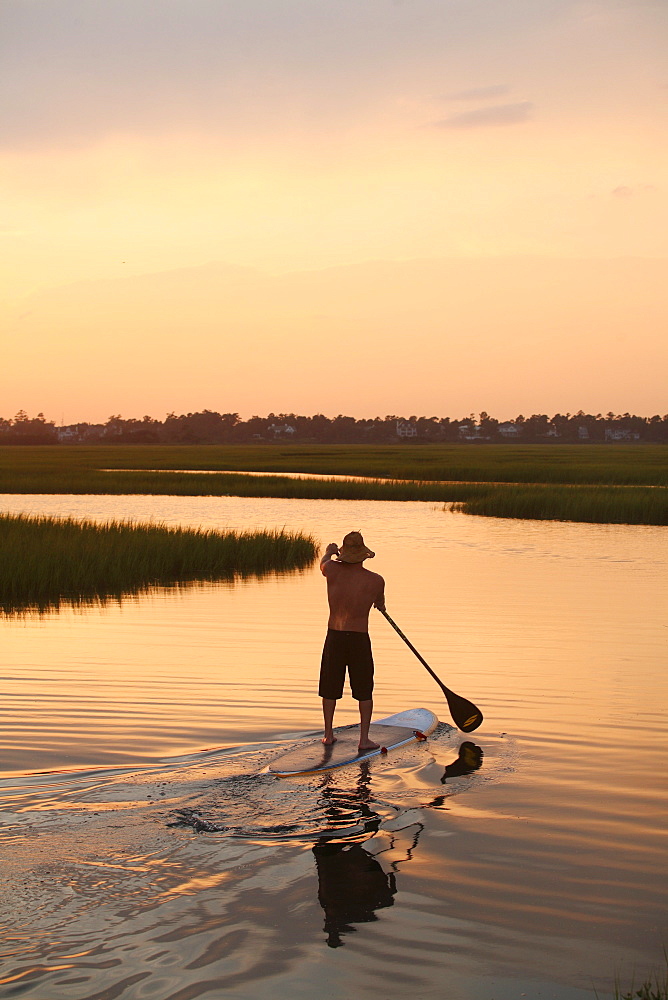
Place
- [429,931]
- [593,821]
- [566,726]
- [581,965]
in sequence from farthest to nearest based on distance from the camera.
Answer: [566,726]
[593,821]
[429,931]
[581,965]

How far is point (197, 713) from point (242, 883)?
5.02m

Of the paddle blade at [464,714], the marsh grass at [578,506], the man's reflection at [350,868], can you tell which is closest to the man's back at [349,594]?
the man's reflection at [350,868]

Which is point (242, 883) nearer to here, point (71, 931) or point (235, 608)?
point (71, 931)

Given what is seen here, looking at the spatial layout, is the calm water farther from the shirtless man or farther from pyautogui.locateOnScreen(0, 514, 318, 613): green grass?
pyautogui.locateOnScreen(0, 514, 318, 613): green grass

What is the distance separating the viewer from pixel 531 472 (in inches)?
2608

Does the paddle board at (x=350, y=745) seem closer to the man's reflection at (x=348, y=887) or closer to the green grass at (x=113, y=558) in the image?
the man's reflection at (x=348, y=887)

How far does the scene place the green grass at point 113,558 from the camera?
70.5ft

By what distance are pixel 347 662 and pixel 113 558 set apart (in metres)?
14.9

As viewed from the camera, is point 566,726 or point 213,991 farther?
point 566,726

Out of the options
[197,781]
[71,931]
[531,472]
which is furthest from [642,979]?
[531,472]

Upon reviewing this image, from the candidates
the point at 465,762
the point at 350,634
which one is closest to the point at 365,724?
the point at 350,634

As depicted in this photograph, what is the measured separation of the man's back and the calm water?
128cm

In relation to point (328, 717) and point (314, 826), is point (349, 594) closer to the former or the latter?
point (328, 717)

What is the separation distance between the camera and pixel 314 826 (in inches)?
301
